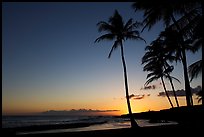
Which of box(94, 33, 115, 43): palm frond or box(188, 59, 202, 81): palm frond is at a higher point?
box(94, 33, 115, 43): palm frond

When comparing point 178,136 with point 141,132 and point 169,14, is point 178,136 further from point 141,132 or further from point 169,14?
point 169,14

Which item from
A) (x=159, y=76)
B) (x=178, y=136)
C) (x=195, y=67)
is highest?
(x=159, y=76)

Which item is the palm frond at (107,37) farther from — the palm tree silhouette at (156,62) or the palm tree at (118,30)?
the palm tree silhouette at (156,62)

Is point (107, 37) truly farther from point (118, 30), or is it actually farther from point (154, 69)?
point (154, 69)

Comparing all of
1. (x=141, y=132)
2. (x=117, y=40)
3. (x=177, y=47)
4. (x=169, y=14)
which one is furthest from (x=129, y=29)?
(x=141, y=132)

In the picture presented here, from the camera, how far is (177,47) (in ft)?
64.1

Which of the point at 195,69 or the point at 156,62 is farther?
the point at 156,62

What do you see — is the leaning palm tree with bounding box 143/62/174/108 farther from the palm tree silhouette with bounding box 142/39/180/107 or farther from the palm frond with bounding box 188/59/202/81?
the palm frond with bounding box 188/59/202/81

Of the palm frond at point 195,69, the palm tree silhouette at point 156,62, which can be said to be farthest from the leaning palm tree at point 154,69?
the palm frond at point 195,69

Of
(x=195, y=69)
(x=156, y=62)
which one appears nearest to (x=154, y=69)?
(x=156, y=62)

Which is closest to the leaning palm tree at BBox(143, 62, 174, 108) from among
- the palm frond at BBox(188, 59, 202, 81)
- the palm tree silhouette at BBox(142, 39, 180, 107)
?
the palm tree silhouette at BBox(142, 39, 180, 107)

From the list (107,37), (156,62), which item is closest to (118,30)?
(107,37)

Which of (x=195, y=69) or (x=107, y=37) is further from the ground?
(x=107, y=37)

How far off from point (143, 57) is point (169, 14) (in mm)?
13634
